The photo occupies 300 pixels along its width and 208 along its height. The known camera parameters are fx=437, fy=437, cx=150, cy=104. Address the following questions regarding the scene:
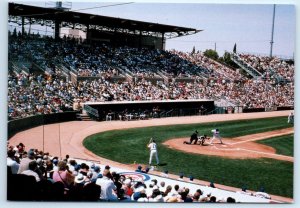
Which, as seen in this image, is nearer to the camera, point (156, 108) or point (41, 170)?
point (41, 170)

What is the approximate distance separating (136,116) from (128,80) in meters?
2.46

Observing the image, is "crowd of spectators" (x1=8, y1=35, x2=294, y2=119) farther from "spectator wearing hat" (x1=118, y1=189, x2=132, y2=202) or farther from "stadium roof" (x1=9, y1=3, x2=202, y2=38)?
"spectator wearing hat" (x1=118, y1=189, x2=132, y2=202)

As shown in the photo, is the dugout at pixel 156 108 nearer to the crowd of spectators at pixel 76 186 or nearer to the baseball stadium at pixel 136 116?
the baseball stadium at pixel 136 116

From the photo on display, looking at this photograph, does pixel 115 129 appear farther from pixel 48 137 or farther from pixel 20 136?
pixel 20 136

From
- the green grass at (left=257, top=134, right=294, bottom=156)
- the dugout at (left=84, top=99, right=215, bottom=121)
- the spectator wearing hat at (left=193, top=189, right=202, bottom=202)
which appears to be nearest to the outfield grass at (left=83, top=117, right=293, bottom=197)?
the green grass at (left=257, top=134, right=294, bottom=156)

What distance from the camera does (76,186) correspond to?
319 inches

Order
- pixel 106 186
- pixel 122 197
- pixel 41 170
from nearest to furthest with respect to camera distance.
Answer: pixel 106 186 → pixel 41 170 → pixel 122 197

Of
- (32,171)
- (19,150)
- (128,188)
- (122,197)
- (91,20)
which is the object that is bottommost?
(122,197)

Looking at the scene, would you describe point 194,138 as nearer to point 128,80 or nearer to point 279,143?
point 279,143

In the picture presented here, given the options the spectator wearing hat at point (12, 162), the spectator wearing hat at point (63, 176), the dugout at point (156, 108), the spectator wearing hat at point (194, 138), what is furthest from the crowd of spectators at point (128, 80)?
the spectator wearing hat at point (63, 176)

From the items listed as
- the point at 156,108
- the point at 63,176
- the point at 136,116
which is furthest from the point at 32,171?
the point at 156,108

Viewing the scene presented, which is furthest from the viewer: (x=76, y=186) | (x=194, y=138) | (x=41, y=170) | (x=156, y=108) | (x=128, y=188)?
(x=156, y=108)

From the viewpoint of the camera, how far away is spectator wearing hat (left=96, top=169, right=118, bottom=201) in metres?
8.21

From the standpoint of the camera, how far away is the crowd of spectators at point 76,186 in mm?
7895
